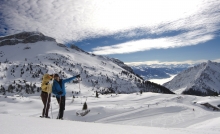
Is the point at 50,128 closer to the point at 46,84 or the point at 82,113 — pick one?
the point at 46,84

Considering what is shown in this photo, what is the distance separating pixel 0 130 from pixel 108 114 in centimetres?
2762

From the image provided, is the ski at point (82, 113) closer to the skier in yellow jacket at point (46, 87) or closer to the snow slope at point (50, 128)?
the skier in yellow jacket at point (46, 87)

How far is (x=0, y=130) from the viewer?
4.76 meters

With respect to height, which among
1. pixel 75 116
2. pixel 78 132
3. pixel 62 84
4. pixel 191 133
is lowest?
pixel 75 116

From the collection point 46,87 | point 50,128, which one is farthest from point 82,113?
point 50,128

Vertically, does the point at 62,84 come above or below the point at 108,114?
above

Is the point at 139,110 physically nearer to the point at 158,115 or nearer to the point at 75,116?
the point at 158,115

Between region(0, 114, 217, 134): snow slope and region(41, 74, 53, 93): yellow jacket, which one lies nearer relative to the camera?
region(0, 114, 217, 134): snow slope

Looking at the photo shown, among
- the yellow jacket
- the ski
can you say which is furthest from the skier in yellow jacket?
the ski

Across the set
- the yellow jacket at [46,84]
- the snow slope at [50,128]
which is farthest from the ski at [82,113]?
the snow slope at [50,128]

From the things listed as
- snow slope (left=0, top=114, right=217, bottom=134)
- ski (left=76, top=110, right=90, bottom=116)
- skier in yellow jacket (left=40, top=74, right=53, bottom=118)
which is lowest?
ski (left=76, top=110, right=90, bottom=116)

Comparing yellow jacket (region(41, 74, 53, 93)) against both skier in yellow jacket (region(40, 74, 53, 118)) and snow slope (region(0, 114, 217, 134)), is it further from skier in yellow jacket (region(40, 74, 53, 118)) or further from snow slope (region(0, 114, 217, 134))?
snow slope (region(0, 114, 217, 134))

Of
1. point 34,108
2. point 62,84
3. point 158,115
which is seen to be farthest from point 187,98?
point 62,84

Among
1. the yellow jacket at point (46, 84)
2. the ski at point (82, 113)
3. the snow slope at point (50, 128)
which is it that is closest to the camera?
the snow slope at point (50, 128)
